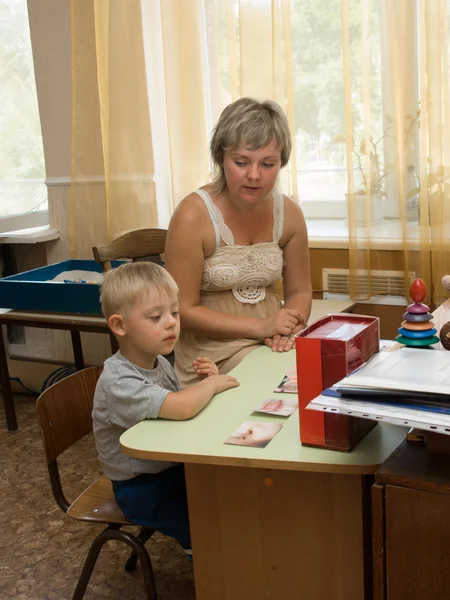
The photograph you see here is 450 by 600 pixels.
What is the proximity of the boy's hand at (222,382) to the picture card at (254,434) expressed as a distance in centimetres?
19

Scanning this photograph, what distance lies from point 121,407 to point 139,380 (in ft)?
0.23

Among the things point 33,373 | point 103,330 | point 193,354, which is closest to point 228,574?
point 193,354

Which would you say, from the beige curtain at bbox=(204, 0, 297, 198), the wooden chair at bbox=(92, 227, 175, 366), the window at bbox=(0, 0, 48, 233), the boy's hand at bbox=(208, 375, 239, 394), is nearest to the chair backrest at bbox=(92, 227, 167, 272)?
the wooden chair at bbox=(92, 227, 175, 366)

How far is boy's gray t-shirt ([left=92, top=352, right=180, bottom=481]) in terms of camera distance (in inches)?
62.6

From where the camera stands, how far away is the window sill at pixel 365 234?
278cm

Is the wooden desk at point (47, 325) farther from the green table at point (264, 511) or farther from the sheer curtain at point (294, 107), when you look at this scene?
the green table at point (264, 511)

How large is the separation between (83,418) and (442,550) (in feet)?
3.41

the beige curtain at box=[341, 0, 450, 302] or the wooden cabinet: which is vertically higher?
the beige curtain at box=[341, 0, 450, 302]

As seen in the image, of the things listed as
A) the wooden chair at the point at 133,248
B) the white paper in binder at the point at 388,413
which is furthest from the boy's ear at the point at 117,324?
the wooden chair at the point at 133,248

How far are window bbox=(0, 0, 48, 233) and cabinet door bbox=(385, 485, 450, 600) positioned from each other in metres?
3.17

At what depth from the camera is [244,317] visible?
2.16 metres

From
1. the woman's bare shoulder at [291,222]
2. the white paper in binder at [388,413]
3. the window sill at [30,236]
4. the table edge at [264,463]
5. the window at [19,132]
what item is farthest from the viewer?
the window at [19,132]

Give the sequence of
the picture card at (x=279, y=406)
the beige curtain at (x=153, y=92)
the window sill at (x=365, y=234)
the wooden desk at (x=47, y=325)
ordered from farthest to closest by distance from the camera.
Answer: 1. the wooden desk at (x=47, y=325)
2. the beige curtain at (x=153, y=92)
3. the window sill at (x=365, y=234)
4. the picture card at (x=279, y=406)

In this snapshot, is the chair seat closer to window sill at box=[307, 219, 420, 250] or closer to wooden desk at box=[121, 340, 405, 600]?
wooden desk at box=[121, 340, 405, 600]
